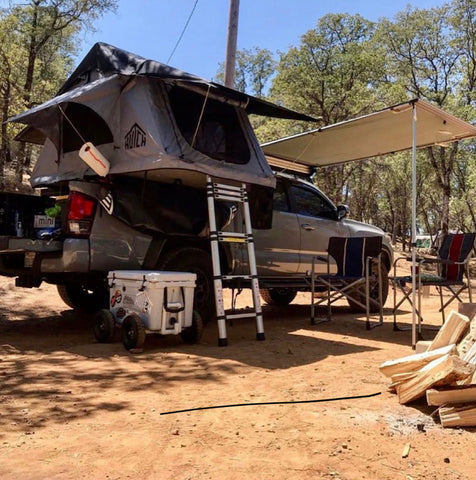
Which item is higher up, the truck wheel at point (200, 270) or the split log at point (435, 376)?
the truck wheel at point (200, 270)

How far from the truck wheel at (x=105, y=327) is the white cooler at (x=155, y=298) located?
3.5 inches

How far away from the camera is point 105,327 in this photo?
5.06 metres

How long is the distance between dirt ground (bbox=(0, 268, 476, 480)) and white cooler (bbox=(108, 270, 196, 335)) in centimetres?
27

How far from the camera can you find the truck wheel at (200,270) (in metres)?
5.65

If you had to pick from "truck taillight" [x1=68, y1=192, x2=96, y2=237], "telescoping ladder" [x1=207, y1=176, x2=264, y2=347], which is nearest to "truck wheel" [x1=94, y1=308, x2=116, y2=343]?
"truck taillight" [x1=68, y1=192, x2=96, y2=237]

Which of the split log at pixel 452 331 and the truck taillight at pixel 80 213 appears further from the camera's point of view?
the truck taillight at pixel 80 213

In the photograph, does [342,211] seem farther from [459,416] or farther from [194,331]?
[459,416]

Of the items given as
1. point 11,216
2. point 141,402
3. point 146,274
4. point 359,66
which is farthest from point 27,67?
point 141,402

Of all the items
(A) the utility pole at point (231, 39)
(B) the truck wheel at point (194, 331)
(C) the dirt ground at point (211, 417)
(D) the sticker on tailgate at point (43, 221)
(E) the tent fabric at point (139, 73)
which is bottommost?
(C) the dirt ground at point (211, 417)

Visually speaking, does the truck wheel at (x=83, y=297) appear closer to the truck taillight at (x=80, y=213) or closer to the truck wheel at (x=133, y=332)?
the truck taillight at (x=80, y=213)

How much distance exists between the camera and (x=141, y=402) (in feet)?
10.6

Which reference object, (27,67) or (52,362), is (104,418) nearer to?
(52,362)

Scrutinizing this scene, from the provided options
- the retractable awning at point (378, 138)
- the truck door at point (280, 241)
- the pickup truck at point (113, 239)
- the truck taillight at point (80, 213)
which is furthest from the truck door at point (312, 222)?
the truck taillight at point (80, 213)

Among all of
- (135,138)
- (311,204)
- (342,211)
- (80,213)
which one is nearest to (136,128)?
(135,138)
